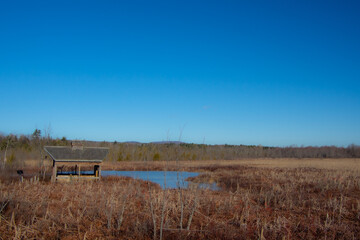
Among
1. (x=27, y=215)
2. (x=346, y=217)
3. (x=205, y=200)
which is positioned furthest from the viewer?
(x=205, y=200)

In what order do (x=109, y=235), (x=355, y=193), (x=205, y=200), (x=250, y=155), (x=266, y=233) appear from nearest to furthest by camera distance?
(x=109, y=235) → (x=266, y=233) → (x=205, y=200) → (x=355, y=193) → (x=250, y=155)

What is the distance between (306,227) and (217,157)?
72.5 metres

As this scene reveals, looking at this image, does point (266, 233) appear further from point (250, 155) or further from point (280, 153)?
point (280, 153)

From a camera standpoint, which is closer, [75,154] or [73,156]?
[73,156]

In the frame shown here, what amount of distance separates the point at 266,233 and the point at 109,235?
152 inches

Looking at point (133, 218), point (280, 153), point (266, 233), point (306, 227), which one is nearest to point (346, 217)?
point (306, 227)

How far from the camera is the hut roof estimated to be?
19875 mm

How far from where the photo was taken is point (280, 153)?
9094cm

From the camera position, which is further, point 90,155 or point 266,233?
point 90,155

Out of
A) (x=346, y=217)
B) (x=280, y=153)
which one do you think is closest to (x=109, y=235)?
(x=346, y=217)

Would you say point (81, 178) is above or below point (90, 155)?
below

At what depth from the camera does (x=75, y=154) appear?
813 inches

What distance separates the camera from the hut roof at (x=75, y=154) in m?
19.9

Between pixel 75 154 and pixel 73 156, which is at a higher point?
pixel 75 154
